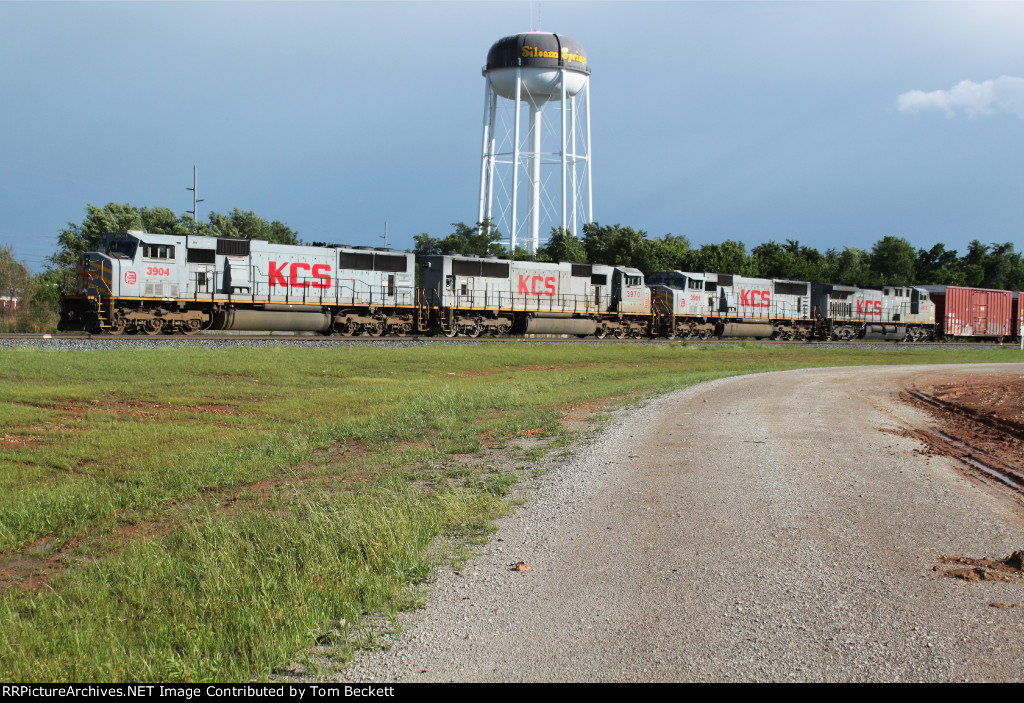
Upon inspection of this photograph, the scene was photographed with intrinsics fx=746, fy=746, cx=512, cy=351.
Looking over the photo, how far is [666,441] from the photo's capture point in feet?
34.6

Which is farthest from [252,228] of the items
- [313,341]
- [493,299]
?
[313,341]

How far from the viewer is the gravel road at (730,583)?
3922 millimetres

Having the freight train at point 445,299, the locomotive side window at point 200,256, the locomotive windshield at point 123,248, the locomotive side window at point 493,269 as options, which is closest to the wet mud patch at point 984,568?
the freight train at point 445,299

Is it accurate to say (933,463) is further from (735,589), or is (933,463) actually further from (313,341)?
(313,341)

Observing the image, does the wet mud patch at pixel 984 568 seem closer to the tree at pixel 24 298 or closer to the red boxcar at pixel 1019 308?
the tree at pixel 24 298

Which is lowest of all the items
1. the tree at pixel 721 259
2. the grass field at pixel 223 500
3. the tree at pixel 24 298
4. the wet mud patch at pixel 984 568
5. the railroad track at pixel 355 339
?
the grass field at pixel 223 500

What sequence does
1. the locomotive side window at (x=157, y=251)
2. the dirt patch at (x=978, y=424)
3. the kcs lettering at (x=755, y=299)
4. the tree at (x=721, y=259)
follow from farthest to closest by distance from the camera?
the tree at (x=721, y=259) < the kcs lettering at (x=755, y=299) < the locomotive side window at (x=157, y=251) < the dirt patch at (x=978, y=424)

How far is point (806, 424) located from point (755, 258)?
200 ft

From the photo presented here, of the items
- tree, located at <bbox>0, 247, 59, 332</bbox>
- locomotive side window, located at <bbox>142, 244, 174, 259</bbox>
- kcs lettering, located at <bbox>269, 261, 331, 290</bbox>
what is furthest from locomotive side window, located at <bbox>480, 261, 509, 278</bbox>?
tree, located at <bbox>0, 247, 59, 332</bbox>

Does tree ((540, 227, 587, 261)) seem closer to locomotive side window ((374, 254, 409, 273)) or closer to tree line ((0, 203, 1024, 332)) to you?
tree line ((0, 203, 1024, 332))

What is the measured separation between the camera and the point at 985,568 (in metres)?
5.23

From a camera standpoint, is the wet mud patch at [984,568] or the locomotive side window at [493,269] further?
the locomotive side window at [493,269]

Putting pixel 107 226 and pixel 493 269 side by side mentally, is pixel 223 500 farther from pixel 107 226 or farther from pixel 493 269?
pixel 107 226

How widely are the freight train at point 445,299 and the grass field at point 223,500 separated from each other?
7.84 metres
